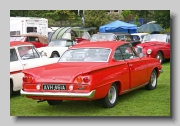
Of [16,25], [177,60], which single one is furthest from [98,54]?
[16,25]

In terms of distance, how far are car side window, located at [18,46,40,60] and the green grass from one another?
1122 mm

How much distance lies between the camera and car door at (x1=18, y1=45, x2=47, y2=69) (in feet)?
27.7

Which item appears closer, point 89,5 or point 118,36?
point 89,5

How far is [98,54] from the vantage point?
7086 mm

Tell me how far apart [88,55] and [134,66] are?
1.06 meters

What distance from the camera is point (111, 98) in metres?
6.78

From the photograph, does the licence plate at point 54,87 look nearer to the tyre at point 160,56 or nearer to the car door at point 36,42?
the tyre at point 160,56

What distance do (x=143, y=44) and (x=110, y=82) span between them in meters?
8.36

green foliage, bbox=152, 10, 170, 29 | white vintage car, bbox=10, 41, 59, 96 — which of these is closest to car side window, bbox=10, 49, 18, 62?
white vintage car, bbox=10, 41, 59, 96

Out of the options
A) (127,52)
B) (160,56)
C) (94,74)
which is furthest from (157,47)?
(94,74)

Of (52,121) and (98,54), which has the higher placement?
(98,54)

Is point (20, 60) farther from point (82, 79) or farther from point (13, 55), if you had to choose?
point (82, 79)

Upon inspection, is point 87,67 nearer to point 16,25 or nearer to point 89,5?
point 89,5

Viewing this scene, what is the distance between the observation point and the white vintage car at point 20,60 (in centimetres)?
793
